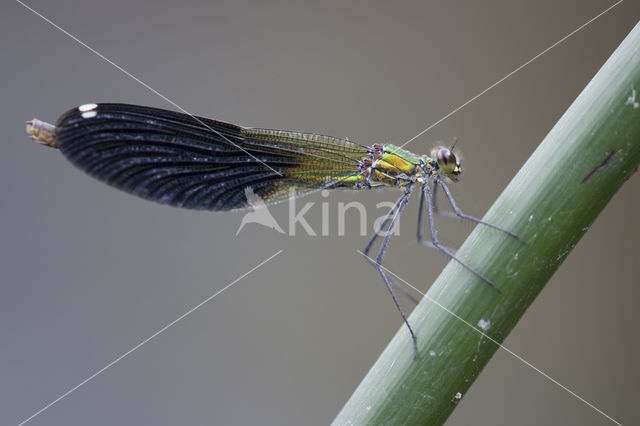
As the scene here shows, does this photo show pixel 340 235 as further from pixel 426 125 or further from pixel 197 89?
pixel 197 89

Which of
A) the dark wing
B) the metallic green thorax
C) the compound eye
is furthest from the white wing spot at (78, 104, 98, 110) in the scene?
the compound eye

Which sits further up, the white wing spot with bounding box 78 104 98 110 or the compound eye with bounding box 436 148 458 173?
the compound eye with bounding box 436 148 458 173

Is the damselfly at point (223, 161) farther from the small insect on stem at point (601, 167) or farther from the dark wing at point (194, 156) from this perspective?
the small insect on stem at point (601, 167)

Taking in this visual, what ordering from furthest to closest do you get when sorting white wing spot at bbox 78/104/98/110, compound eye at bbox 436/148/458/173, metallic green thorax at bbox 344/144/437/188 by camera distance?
1. metallic green thorax at bbox 344/144/437/188
2. compound eye at bbox 436/148/458/173
3. white wing spot at bbox 78/104/98/110

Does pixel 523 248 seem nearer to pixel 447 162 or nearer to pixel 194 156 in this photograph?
pixel 447 162

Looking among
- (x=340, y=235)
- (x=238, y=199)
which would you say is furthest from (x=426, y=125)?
(x=238, y=199)

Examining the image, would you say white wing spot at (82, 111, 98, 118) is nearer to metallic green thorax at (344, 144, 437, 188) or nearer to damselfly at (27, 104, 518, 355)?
damselfly at (27, 104, 518, 355)

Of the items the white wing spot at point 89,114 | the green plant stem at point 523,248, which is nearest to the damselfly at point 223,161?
the white wing spot at point 89,114
